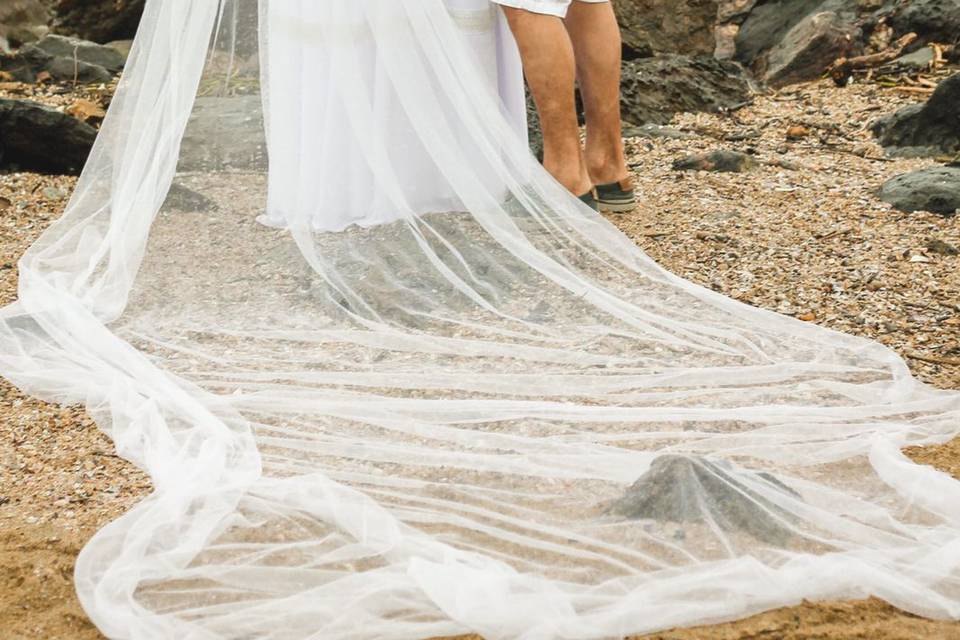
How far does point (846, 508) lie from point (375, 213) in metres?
1.78

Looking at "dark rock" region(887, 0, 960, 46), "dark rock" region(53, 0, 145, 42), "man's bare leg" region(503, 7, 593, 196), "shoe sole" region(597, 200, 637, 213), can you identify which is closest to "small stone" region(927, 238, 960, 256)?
"shoe sole" region(597, 200, 637, 213)

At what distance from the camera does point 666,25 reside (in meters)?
7.41

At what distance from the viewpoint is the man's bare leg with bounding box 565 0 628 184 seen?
14.3 ft

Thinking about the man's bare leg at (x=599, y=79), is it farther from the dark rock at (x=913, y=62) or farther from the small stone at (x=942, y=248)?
the dark rock at (x=913, y=62)

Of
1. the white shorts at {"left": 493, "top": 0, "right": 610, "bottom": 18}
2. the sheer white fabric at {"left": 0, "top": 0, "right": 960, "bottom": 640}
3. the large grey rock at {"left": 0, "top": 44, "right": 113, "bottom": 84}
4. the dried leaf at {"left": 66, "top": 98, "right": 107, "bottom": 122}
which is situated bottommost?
the sheer white fabric at {"left": 0, "top": 0, "right": 960, "bottom": 640}

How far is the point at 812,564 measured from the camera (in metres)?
2.28

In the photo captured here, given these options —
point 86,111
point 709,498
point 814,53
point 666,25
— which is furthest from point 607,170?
point 666,25

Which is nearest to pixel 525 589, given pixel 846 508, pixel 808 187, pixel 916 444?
pixel 846 508

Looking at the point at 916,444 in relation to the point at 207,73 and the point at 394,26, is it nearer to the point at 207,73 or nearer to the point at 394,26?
the point at 394,26

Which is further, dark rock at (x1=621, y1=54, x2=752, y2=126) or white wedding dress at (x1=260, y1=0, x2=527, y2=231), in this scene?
dark rock at (x1=621, y1=54, x2=752, y2=126)

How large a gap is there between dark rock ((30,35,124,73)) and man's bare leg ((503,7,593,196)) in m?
3.67

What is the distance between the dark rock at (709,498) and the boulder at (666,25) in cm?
494

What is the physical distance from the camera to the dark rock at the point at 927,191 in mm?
4668

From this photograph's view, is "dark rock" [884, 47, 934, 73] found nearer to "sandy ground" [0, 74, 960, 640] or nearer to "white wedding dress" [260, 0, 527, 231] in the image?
"sandy ground" [0, 74, 960, 640]
